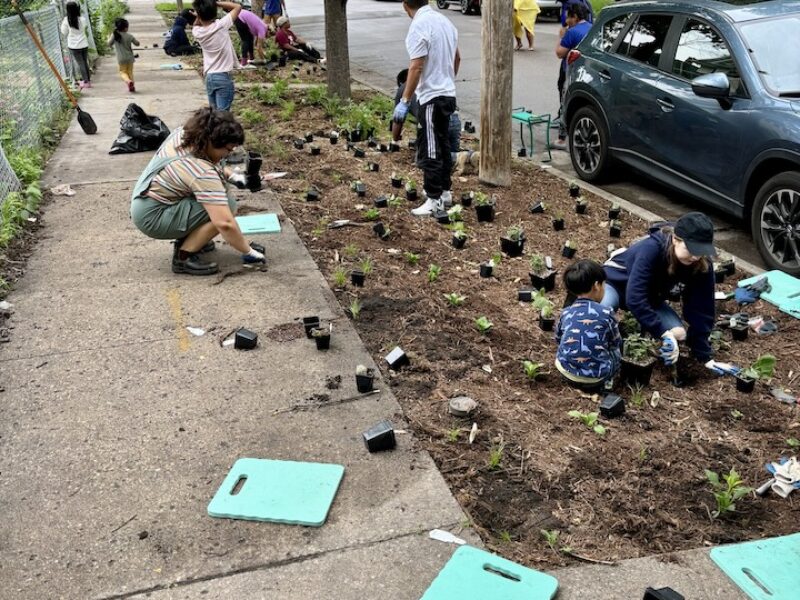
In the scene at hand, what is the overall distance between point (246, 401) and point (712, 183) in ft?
14.8

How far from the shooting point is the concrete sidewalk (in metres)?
3.01

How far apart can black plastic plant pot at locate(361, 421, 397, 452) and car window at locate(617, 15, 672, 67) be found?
5.26m

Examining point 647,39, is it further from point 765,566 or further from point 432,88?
point 765,566

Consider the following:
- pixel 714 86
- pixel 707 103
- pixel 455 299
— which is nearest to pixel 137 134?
pixel 455 299

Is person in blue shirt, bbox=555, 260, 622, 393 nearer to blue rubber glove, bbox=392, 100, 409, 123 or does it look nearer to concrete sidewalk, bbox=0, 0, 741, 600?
concrete sidewalk, bbox=0, 0, 741, 600

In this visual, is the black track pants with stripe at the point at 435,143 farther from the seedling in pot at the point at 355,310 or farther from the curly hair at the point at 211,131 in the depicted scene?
the seedling in pot at the point at 355,310

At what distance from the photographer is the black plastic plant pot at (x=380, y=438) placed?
3732 millimetres

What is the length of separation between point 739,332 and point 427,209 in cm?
322

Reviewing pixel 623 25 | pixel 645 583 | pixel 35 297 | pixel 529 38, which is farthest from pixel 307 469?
pixel 529 38

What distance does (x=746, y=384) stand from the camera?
435 cm

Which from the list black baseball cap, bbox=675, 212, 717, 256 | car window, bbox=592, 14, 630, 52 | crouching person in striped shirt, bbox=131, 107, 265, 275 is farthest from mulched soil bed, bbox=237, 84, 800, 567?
car window, bbox=592, 14, 630, 52

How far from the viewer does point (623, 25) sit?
26.2 feet

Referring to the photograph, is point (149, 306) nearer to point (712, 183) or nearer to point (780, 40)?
point (712, 183)

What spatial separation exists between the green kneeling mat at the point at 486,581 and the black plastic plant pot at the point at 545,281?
296 centimetres
